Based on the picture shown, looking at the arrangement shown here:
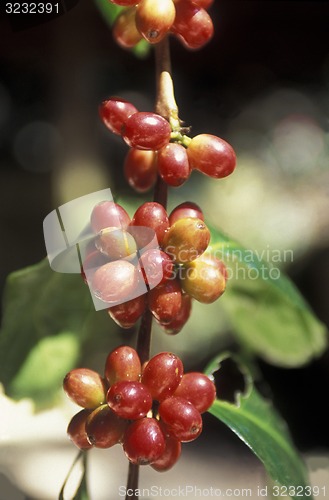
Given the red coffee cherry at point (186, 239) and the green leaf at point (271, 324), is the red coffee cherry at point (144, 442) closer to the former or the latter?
the red coffee cherry at point (186, 239)

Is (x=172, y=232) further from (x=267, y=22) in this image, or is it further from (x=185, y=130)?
(x=267, y=22)

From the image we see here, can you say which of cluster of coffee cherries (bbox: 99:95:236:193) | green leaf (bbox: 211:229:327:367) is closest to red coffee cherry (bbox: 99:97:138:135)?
cluster of coffee cherries (bbox: 99:95:236:193)

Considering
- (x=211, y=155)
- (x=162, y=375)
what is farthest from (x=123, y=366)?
(x=211, y=155)

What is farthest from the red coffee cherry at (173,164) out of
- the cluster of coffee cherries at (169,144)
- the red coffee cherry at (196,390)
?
the red coffee cherry at (196,390)

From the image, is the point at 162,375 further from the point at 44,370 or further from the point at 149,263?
the point at 44,370

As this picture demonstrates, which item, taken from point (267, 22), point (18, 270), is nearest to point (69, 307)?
point (18, 270)

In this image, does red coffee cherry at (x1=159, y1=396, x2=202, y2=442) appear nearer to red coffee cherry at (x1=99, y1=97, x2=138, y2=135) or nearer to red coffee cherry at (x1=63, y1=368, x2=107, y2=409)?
red coffee cherry at (x1=63, y1=368, x2=107, y2=409)
